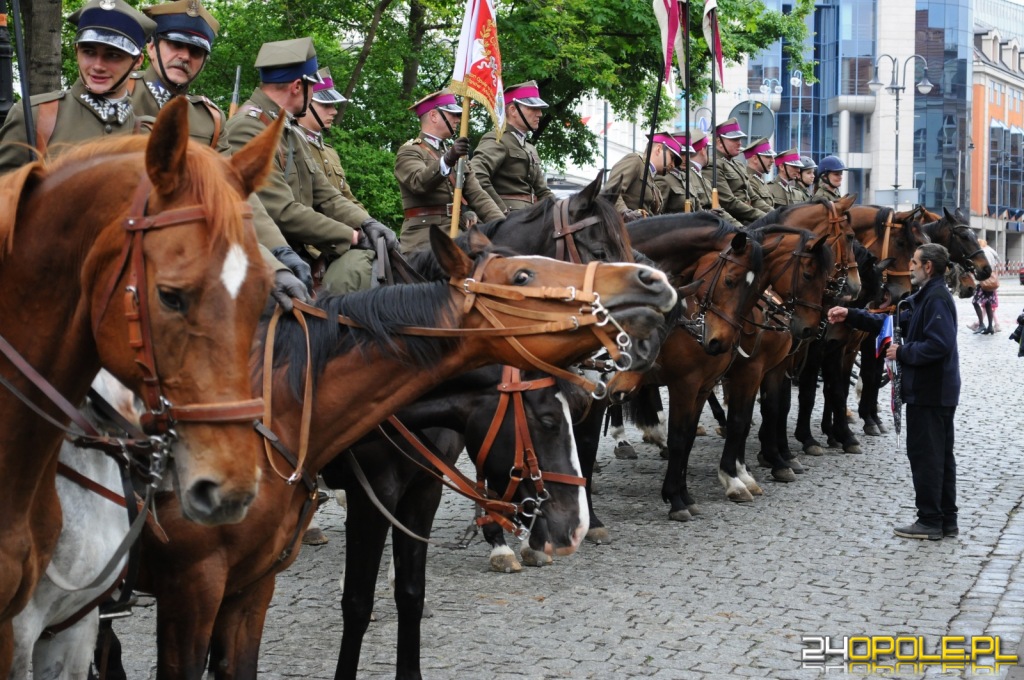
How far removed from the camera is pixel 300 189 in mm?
6418

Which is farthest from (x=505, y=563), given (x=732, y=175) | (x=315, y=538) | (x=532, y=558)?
(x=732, y=175)

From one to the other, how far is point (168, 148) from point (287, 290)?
1.88 m

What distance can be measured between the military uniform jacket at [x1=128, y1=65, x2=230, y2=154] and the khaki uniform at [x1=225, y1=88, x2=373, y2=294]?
0.34 m

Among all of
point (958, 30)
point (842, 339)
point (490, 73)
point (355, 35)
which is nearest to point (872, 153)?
point (958, 30)

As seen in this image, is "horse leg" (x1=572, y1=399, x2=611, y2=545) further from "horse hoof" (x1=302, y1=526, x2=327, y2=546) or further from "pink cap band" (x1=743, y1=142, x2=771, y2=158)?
"pink cap band" (x1=743, y1=142, x2=771, y2=158)

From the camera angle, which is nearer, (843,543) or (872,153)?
(843,543)

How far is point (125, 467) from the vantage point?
3818 millimetres

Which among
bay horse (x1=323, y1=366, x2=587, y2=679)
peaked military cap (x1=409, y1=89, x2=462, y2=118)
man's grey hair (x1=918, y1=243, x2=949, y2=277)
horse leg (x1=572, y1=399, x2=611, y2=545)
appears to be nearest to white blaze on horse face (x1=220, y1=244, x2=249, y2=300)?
bay horse (x1=323, y1=366, x2=587, y2=679)

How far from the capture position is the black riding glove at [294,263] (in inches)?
201

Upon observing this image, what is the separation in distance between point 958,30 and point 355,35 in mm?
79754

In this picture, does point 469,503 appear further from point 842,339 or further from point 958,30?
point 958,30

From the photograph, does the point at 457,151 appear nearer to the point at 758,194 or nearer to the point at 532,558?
the point at 532,558

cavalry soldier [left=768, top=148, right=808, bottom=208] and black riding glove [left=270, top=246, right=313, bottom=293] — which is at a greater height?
cavalry soldier [left=768, top=148, right=808, bottom=208]

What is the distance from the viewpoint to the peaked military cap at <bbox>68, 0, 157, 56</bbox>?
190 inches
